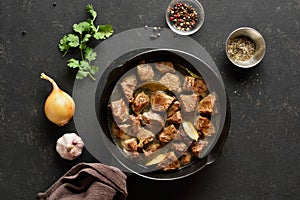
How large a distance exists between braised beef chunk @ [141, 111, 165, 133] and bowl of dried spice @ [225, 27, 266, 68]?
44 centimetres

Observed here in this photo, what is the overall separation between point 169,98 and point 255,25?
1.82ft

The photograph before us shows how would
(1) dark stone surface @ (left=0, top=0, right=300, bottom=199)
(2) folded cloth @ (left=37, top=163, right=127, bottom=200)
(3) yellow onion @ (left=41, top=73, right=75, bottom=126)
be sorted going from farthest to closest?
(1) dark stone surface @ (left=0, top=0, right=300, bottom=199), (3) yellow onion @ (left=41, top=73, right=75, bottom=126), (2) folded cloth @ (left=37, top=163, right=127, bottom=200)

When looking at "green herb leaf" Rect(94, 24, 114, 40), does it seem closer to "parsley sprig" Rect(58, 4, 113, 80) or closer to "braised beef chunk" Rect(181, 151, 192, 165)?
"parsley sprig" Rect(58, 4, 113, 80)

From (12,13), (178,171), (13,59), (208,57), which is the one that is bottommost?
(178,171)

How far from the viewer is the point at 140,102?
2383 millimetres

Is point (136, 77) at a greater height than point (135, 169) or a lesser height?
greater

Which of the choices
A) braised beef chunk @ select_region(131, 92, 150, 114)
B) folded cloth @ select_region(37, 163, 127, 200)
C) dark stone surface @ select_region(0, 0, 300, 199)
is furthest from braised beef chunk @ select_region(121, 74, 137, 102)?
folded cloth @ select_region(37, 163, 127, 200)

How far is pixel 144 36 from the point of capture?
8.18ft

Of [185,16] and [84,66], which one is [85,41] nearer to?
[84,66]

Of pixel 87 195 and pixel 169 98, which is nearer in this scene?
pixel 87 195

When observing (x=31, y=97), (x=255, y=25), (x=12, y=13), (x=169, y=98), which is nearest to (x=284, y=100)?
(x=255, y=25)

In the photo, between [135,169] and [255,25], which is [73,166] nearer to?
[135,169]

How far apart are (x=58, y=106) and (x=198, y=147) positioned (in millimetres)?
665

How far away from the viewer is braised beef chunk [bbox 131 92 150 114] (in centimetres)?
238
